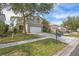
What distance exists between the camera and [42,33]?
8.45 feet

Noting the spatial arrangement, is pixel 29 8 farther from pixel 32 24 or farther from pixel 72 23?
pixel 72 23

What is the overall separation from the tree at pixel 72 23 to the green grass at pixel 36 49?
228 millimetres

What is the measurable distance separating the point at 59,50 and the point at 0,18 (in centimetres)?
77

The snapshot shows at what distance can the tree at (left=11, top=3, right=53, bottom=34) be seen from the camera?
8.24 ft

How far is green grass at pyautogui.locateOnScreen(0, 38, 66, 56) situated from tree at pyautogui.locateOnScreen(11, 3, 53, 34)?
0.74 ft

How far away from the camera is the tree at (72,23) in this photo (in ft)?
8.17

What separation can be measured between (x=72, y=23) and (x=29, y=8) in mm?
536

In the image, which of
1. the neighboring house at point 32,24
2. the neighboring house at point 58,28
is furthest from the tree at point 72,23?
the neighboring house at point 32,24

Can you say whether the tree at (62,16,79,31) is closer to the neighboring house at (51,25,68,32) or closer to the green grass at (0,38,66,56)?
the neighboring house at (51,25,68,32)

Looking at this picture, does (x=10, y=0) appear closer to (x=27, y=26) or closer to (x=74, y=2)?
(x=27, y=26)

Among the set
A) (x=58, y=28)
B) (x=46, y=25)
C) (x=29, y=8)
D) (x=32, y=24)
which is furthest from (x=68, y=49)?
(x=29, y=8)

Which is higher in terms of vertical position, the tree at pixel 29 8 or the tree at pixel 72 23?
the tree at pixel 29 8

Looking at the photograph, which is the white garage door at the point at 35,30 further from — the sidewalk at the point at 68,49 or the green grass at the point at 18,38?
the sidewalk at the point at 68,49


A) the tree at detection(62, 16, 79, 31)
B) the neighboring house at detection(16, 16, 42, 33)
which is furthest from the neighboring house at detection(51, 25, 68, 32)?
the neighboring house at detection(16, 16, 42, 33)
